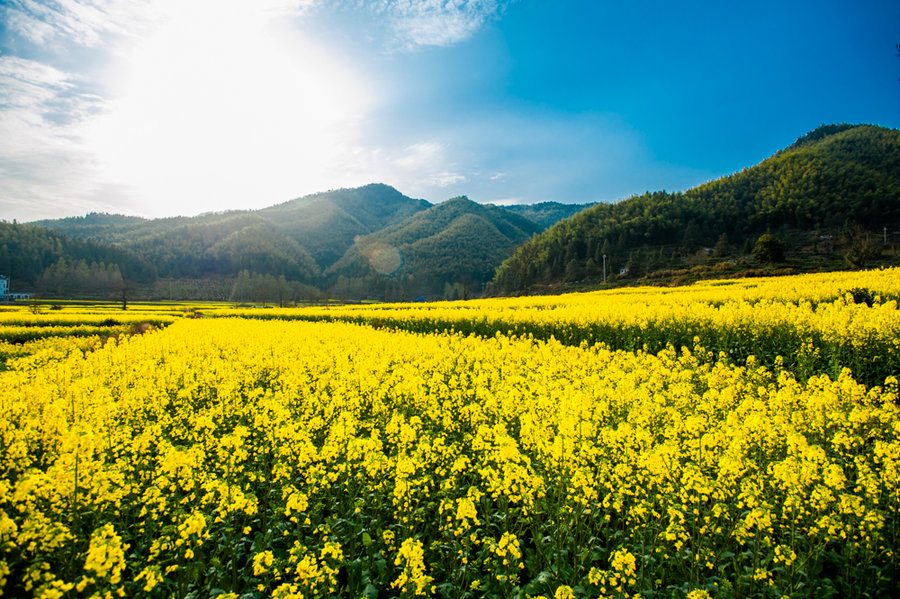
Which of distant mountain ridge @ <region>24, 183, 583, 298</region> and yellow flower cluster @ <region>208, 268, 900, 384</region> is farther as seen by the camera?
distant mountain ridge @ <region>24, 183, 583, 298</region>

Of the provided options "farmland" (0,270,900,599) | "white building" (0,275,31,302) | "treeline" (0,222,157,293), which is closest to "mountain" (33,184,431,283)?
"treeline" (0,222,157,293)

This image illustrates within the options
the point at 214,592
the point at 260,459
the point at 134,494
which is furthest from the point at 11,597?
the point at 260,459

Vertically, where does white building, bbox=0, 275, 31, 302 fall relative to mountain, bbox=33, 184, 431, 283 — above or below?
below

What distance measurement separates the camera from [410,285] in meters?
109

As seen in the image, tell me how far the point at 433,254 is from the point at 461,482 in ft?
430

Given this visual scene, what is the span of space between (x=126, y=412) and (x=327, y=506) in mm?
4356

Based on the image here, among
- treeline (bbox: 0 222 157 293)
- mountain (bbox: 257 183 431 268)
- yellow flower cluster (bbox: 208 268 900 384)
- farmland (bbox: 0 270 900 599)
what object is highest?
mountain (bbox: 257 183 431 268)

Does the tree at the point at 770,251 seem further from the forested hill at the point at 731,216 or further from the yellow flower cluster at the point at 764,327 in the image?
the yellow flower cluster at the point at 764,327

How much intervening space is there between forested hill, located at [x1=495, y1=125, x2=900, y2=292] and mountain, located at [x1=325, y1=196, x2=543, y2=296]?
23.1 metres

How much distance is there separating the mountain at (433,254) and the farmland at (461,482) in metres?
93.2

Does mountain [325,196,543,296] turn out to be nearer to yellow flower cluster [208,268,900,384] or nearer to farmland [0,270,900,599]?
yellow flower cluster [208,268,900,384]

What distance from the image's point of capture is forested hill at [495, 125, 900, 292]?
82688mm

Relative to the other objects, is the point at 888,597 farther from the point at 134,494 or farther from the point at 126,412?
the point at 126,412

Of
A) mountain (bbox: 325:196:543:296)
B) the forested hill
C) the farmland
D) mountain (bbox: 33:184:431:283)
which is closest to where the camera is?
the farmland
